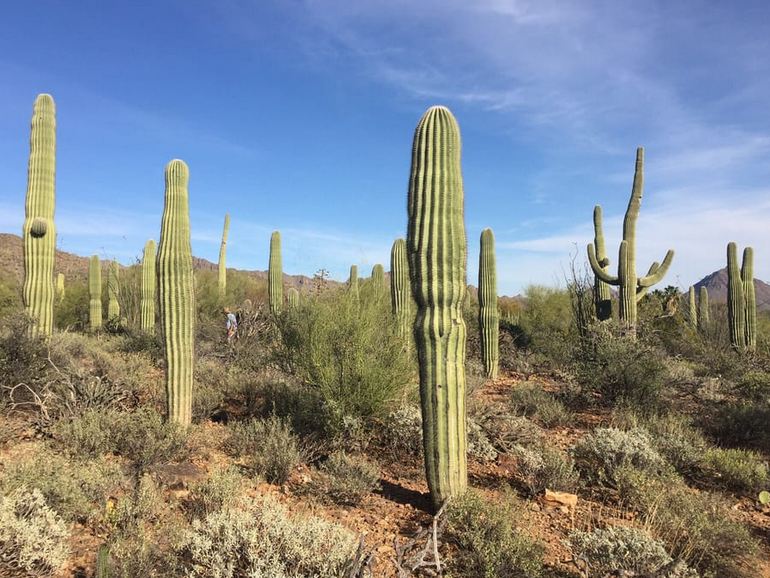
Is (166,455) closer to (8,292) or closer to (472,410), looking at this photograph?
(472,410)

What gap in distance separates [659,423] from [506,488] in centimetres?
336

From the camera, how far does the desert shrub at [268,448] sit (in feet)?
18.3

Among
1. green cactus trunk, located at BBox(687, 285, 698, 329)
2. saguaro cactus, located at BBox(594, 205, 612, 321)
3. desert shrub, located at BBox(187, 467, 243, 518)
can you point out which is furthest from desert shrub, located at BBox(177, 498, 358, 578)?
green cactus trunk, located at BBox(687, 285, 698, 329)

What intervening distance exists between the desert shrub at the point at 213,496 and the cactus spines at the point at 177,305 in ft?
7.17

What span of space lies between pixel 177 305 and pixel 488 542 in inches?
194

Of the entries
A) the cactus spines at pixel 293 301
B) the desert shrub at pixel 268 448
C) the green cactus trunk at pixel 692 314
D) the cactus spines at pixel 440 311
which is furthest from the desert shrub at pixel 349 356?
the green cactus trunk at pixel 692 314

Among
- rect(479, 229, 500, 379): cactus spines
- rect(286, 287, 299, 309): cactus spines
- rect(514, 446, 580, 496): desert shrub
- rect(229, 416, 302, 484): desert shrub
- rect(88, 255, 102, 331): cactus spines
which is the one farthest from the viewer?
rect(88, 255, 102, 331): cactus spines

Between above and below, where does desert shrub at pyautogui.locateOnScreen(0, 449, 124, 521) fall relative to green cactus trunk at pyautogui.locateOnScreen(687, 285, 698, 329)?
below

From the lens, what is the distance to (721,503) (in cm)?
528

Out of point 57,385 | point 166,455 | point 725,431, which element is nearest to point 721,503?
point 725,431

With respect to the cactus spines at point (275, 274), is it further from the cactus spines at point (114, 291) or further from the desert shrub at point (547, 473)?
the desert shrub at point (547, 473)

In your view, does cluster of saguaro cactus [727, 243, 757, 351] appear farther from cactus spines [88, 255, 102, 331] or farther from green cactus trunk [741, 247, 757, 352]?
cactus spines [88, 255, 102, 331]

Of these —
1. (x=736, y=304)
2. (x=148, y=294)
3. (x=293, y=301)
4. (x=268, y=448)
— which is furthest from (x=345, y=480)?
(x=736, y=304)

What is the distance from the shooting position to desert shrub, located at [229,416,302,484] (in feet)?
18.3
